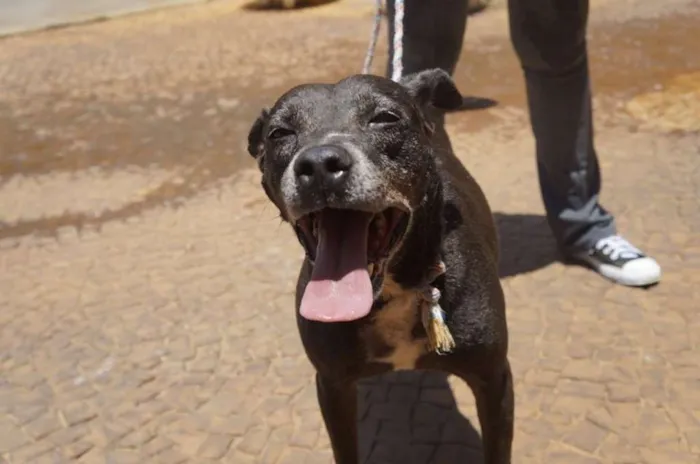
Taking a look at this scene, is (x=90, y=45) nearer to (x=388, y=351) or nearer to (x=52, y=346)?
(x=52, y=346)

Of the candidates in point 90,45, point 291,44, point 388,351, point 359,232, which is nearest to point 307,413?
point 388,351

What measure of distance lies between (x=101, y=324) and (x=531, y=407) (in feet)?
6.74

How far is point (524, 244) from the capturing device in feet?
13.5

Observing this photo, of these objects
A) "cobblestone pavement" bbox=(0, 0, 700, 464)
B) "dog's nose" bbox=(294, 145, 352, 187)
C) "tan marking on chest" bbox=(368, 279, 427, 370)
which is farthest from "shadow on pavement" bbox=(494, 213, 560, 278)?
"dog's nose" bbox=(294, 145, 352, 187)

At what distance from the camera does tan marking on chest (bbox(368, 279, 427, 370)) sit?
2.27m

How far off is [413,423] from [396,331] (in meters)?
0.70

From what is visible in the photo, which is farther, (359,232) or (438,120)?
(438,120)

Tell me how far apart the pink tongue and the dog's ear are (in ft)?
1.88

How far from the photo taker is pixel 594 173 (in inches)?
150

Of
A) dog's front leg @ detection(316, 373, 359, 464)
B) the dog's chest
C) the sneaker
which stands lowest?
the sneaker

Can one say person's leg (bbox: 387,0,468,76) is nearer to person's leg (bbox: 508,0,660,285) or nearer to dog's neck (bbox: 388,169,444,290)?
person's leg (bbox: 508,0,660,285)

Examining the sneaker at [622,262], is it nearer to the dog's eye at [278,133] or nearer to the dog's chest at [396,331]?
the dog's chest at [396,331]

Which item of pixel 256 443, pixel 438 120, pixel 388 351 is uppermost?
pixel 438 120

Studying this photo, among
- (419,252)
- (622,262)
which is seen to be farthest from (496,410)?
(622,262)
